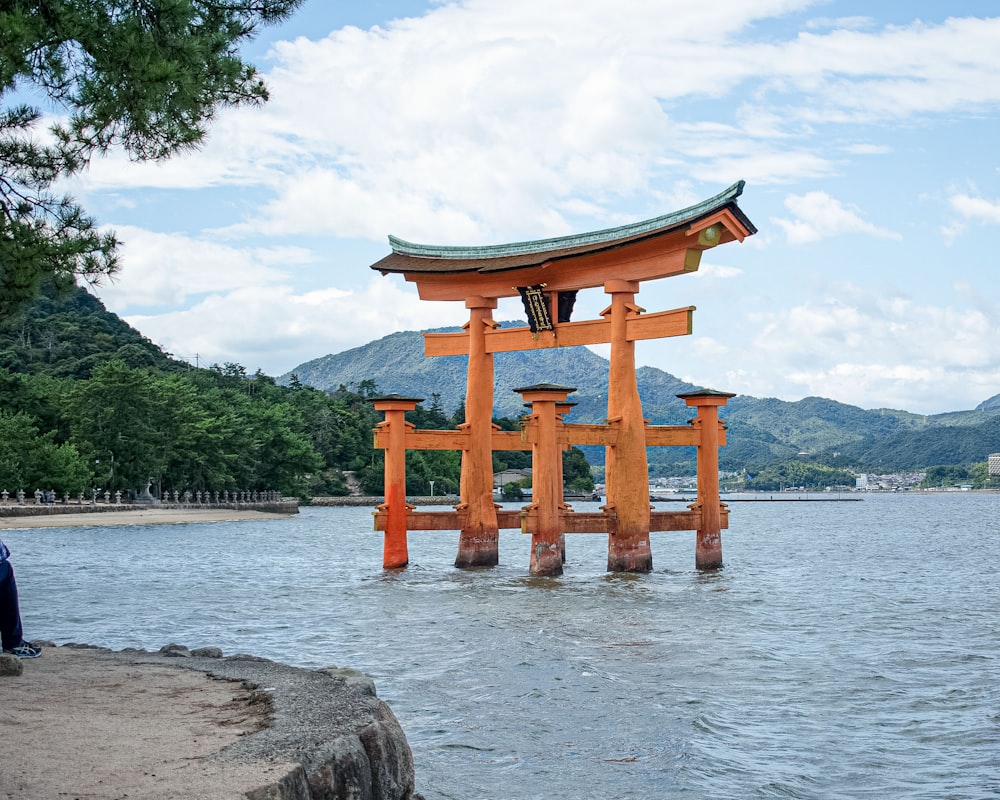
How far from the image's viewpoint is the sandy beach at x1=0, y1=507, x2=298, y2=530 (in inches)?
1795

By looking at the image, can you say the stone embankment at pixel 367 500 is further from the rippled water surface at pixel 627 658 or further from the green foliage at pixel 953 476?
the green foliage at pixel 953 476

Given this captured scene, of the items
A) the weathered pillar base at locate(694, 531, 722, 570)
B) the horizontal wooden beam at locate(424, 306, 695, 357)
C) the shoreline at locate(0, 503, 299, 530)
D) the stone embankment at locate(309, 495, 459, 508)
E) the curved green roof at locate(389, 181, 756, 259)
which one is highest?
the curved green roof at locate(389, 181, 756, 259)

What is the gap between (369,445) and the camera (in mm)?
97438

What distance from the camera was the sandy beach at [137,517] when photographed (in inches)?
1795

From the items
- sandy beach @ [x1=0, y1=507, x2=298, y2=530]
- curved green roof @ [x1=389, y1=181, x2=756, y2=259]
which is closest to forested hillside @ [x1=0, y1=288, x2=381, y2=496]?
sandy beach @ [x1=0, y1=507, x2=298, y2=530]

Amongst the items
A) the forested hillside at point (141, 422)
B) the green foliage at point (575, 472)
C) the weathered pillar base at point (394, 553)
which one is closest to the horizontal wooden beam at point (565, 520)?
the weathered pillar base at point (394, 553)

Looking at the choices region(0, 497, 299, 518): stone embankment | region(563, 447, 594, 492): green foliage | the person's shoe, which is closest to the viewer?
the person's shoe

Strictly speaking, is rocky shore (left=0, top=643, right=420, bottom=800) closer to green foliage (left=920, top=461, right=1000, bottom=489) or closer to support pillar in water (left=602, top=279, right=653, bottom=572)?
support pillar in water (left=602, top=279, right=653, bottom=572)

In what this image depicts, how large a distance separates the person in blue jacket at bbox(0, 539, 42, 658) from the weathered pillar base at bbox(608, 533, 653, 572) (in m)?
14.2

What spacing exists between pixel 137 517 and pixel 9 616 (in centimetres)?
→ 4829

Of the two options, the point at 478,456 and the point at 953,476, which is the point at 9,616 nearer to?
the point at 478,456

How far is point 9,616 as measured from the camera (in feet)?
25.2

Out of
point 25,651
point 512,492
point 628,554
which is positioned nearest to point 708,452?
point 628,554

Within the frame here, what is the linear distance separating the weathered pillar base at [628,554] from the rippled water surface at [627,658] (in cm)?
40
